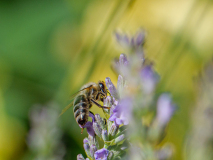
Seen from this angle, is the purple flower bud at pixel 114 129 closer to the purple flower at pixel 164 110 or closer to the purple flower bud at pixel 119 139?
the purple flower bud at pixel 119 139

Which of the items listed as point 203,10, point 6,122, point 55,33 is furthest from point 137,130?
point 55,33

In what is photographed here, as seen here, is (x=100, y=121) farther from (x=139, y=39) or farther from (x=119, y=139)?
(x=139, y=39)

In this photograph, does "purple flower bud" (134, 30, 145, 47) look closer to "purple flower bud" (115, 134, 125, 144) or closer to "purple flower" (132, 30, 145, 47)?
"purple flower" (132, 30, 145, 47)

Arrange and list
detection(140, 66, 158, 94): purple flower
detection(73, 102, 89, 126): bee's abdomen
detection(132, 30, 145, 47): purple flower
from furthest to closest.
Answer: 1. detection(73, 102, 89, 126): bee's abdomen
2. detection(132, 30, 145, 47): purple flower
3. detection(140, 66, 158, 94): purple flower

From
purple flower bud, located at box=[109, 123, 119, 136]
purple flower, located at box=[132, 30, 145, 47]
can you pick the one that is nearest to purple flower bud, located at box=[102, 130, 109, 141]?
purple flower bud, located at box=[109, 123, 119, 136]

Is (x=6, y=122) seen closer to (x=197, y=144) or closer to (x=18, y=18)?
(x=18, y=18)

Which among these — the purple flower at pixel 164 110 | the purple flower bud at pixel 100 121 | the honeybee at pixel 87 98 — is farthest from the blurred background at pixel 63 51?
the purple flower at pixel 164 110
